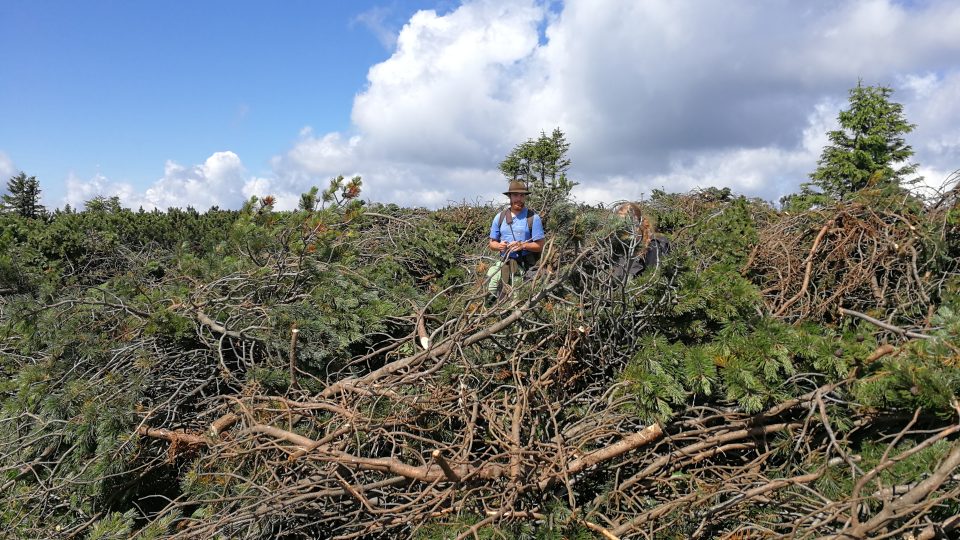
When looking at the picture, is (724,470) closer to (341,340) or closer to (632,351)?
(632,351)

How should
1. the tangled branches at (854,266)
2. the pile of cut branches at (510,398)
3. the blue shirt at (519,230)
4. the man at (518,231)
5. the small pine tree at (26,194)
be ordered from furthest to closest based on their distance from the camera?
the small pine tree at (26,194), the blue shirt at (519,230), the man at (518,231), the tangled branches at (854,266), the pile of cut branches at (510,398)

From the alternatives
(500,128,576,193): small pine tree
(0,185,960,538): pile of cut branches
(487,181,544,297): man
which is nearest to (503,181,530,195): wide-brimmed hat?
(487,181,544,297): man

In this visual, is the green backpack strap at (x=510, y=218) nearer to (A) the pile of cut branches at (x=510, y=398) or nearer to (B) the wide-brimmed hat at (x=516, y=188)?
(B) the wide-brimmed hat at (x=516, y=188)

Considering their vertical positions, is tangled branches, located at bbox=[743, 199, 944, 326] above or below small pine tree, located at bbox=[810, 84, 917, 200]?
below

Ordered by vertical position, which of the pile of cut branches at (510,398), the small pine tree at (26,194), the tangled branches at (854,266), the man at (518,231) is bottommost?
the pile of cut branches at (510,398)

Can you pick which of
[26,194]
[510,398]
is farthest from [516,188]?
[26,194]

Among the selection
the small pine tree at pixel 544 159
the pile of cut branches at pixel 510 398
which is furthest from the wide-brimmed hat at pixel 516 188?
the small pine tree at pixel 544 159

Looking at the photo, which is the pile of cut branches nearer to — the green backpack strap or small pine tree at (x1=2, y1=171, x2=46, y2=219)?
the green backpack strap

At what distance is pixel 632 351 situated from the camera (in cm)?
322

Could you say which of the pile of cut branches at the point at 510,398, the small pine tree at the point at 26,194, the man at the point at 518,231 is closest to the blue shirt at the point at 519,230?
the man at the point at 518,231

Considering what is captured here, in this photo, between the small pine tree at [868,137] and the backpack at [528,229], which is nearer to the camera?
the backpack at [528,229]

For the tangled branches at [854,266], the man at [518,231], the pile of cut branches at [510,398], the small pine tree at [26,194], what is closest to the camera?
the pile of cut branches at [510,398]

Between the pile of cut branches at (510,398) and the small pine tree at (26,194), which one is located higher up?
the small pine tree at (26,194)

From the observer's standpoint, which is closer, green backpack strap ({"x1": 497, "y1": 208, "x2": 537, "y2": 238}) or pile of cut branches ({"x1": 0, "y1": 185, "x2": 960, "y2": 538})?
pile of cut branches ({"x1": 0, "y1": 185, "x2": 960, "y2": 538})
